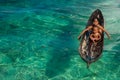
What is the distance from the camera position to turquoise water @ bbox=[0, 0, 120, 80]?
40.5ft

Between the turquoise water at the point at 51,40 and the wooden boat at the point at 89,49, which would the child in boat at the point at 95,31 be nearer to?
the wooden boat at the point at 89,49

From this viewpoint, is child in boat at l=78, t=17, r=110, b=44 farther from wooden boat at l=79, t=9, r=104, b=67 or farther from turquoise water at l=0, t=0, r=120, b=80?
turquoise water at l=0, t=0, r=120, b=80

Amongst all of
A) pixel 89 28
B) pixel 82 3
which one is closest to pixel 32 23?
pixel 82 3

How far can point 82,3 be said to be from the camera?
18.9 meters

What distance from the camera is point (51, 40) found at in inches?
570

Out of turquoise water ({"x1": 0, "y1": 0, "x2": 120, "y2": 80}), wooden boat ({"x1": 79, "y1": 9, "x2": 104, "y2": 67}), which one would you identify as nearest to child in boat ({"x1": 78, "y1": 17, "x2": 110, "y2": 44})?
wooden boat ({"x1": 79, "y1": 9, "x2": 104, "y2": 67})

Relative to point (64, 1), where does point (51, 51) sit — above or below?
below

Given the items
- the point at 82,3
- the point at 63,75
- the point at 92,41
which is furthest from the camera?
Answer: the point at 82,3

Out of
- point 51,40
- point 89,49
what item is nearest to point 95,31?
point 89,49

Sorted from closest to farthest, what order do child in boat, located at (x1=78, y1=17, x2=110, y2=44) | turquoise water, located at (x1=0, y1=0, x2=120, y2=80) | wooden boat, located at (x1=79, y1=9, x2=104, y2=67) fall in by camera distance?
wooden boat, located at (x1=79, y1=9, x2=104, y2=67), child in boat, located at (x1=78, y1=17, x2=110, y2=44), turquoise water, located at (x1=0, y1=0, x2=120, y2=80)

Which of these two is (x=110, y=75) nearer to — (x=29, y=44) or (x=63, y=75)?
(x=63, y=75)

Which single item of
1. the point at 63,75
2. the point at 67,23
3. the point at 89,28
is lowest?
the point at 63,75

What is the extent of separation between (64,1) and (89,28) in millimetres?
8817

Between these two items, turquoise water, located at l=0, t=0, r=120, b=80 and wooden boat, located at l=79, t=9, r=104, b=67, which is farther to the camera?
turquoise water, located at l=0, t=0, r=120, b=80
